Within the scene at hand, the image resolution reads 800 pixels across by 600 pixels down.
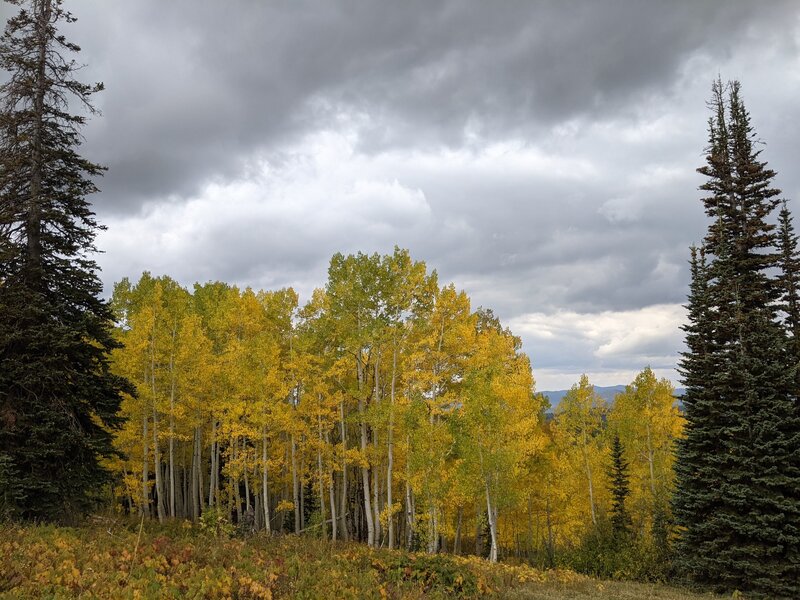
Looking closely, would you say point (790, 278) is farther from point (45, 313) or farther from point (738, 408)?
point (45, 313)

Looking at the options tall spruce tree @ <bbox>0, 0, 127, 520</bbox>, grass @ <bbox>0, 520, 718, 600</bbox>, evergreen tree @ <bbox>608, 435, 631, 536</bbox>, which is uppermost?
tall spruce tree @ <bbox>0, 0, 127, 520</bbox>

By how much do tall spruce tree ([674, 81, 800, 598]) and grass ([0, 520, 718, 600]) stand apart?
6.56m

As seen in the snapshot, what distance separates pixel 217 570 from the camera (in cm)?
1080

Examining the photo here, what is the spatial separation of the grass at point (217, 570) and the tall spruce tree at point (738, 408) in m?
6.56

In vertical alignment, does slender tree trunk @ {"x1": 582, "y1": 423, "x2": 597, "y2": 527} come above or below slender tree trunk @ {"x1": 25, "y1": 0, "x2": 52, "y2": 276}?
below

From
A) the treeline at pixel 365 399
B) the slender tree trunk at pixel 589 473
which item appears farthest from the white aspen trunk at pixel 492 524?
the slender tree trunk at pixel 589 473

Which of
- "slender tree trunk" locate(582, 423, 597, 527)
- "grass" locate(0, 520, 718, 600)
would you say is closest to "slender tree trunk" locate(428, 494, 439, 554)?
"grass" locate(0, 520, 718, 600)

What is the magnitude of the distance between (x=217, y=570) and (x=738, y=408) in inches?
833

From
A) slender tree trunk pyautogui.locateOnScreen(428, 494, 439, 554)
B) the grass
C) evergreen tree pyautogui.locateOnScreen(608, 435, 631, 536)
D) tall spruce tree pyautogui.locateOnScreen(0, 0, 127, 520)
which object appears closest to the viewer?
the grass

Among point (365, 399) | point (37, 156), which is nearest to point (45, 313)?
point (37, 156)

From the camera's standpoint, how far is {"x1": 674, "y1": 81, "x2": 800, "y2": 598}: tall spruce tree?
64.3 feet

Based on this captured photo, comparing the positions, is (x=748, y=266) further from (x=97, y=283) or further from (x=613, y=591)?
(x=97, y=283)

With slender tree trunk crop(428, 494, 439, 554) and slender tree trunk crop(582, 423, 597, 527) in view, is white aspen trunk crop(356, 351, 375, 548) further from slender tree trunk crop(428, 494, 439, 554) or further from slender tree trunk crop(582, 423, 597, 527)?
slender tree trunk crop(582, 423, 597, 527)

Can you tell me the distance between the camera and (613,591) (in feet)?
57.3
